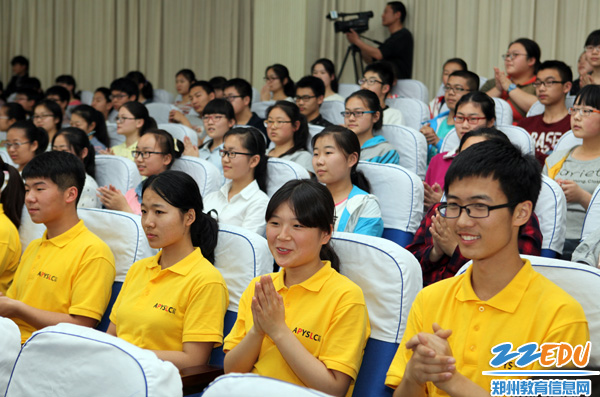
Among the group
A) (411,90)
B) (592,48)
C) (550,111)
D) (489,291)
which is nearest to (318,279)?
(489,291)

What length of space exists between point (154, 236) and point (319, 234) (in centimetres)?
62

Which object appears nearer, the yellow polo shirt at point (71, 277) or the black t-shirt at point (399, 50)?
the yellow polo shirt at point (71, 277)

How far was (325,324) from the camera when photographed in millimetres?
1998

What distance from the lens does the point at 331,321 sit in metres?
2.00

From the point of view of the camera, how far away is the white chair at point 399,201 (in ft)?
10.5

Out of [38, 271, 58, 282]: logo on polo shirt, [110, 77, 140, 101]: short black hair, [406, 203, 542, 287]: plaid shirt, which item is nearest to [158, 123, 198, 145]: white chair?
[110, 77, 140, 101]: short black hair

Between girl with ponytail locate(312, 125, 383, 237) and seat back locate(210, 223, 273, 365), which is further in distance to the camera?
girl with ponytail locate(312, 125, 383, 237)

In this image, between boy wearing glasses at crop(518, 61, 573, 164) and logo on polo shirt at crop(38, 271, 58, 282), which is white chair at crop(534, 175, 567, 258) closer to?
boy wearing glasses at crop(518, 61, 573, 164)

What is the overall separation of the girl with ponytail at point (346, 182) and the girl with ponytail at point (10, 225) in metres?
1.30

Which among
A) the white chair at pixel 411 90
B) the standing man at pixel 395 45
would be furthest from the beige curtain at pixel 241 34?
the white chair at pixel 411 90

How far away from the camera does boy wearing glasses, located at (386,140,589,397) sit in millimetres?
1593

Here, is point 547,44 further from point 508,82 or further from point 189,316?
point 189,316

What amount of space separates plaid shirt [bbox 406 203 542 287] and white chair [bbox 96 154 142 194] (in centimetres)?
173

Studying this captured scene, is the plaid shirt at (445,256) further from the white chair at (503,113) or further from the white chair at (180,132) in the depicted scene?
the white chair at (180,132)
